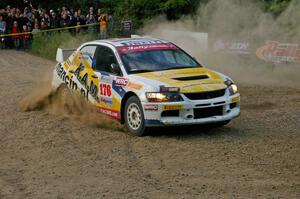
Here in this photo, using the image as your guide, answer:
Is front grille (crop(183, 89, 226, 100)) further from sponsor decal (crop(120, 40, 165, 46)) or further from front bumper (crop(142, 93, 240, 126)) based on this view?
sponsor decal (crop(120, 40, 165, 46))

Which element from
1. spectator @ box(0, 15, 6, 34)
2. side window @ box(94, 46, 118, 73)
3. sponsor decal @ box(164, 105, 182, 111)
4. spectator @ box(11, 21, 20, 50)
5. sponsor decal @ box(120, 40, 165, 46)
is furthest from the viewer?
spectator @ box(11, 21, 20, 50)

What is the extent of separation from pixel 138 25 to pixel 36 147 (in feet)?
61.7

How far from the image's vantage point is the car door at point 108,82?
10227 mm

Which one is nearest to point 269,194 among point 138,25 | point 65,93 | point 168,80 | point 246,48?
point 168,80

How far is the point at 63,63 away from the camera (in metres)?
12.4

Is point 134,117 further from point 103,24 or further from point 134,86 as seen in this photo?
point 103,24

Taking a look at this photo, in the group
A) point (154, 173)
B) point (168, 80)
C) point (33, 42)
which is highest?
point (168, 80)

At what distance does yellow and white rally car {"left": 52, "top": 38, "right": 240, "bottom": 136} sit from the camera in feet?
31.2

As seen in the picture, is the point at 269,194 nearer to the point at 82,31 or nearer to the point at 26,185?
the point at 26,185

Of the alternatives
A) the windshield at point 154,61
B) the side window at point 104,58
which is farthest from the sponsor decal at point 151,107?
the side window at point 104,58

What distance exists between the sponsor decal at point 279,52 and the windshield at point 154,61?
7573 millimetres

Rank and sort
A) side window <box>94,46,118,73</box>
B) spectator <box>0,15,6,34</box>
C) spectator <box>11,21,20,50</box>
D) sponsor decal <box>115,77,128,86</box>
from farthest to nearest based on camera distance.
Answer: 1. spectator <box>11,21,20,50</box>
2. spectator <box>0,15,6,34</box>
3. side window <box>94,46,118,73</box>
4. sponsor decal <box>115,77,128,86</box>

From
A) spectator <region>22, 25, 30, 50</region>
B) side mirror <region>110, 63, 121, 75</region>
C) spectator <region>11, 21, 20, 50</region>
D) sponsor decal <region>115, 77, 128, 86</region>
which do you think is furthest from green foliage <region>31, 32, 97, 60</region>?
sponsor decal <region>115, 77, 128, 86</region>

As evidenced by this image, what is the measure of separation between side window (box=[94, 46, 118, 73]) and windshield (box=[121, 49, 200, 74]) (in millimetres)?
249
